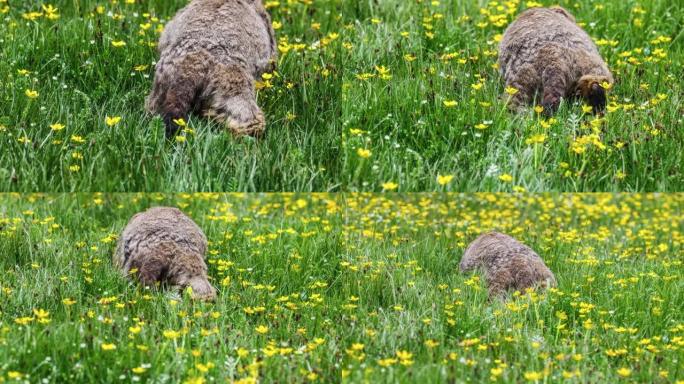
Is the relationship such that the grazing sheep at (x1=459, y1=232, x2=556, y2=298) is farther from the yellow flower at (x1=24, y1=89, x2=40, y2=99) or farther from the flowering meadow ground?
the yellow flower at (x1=24, y1=89, x2=40, y2=99)

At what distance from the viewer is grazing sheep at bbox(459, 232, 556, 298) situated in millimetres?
9914

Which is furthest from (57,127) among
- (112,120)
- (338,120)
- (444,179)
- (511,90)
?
(511,90)

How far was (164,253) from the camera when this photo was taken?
9344 mm

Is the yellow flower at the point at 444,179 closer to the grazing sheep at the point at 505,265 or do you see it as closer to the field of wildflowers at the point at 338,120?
the field of wildflowers at the point at 338,120

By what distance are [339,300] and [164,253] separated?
5.38 feet

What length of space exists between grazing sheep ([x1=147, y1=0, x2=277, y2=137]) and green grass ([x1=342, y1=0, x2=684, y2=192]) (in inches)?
35.9

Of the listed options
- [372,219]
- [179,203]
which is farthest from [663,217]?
[179,203]

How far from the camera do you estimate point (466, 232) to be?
1180 cm

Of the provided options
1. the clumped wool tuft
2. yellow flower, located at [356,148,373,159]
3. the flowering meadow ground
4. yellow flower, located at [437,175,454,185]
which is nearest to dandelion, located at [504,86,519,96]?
the clumped wool tuft

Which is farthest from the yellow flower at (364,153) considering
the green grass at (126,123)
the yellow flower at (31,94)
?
the yellow flower at (31,94)

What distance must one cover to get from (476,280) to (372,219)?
2.23 metres

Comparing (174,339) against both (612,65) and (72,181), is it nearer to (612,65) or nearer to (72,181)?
(72,181)

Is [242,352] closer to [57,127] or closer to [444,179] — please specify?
[444,179]

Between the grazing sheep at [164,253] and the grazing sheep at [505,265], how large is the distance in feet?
8.89
